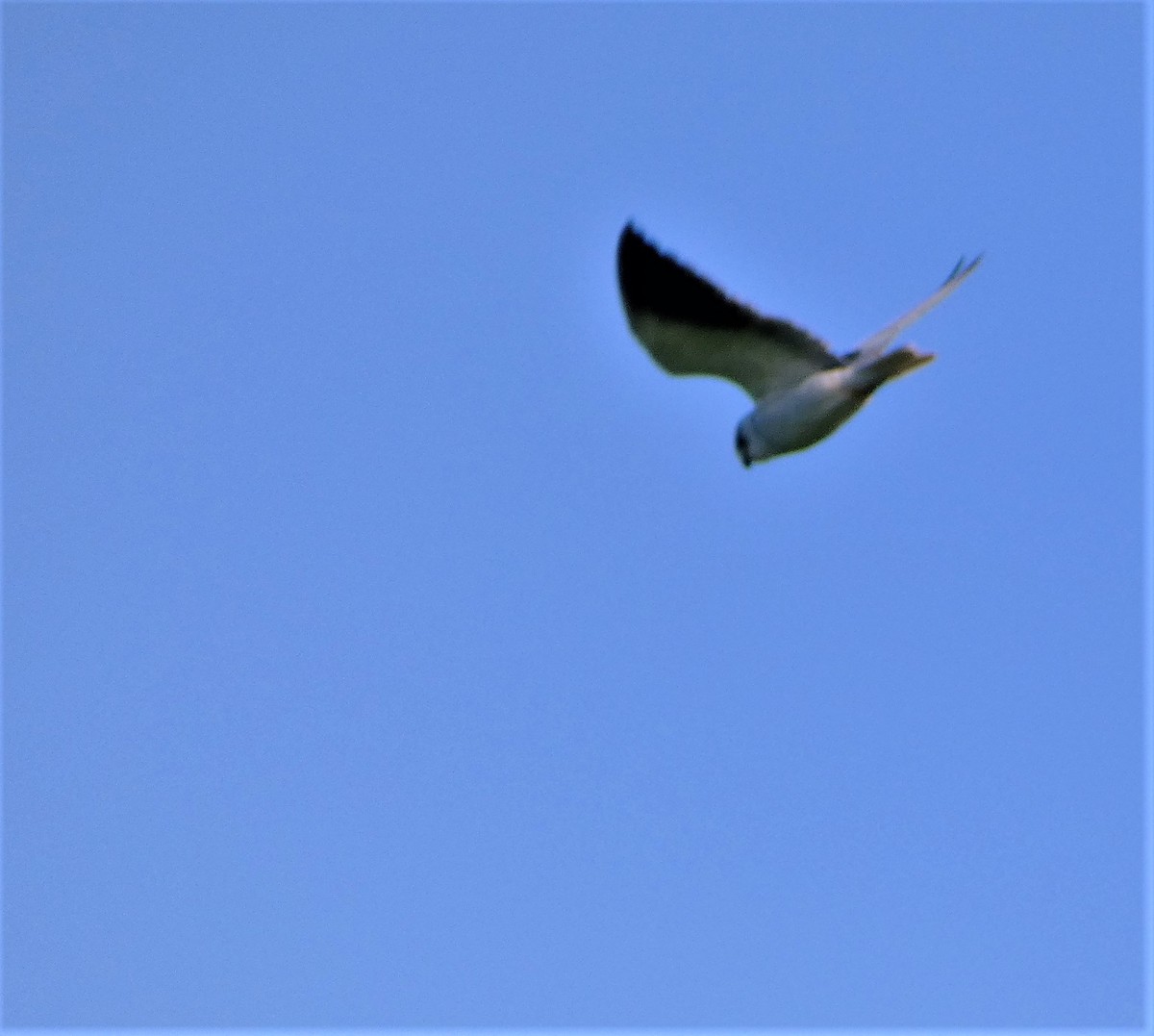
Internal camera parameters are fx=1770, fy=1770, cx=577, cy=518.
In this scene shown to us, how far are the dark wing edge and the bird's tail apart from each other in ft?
0.88

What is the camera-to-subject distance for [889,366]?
870 cm

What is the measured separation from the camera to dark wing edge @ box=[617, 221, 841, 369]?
8.88m

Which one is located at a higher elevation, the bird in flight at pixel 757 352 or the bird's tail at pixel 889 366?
the bird in flight at pixel 757 352

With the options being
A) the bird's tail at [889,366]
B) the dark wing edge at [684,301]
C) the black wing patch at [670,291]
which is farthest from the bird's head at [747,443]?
the bird's tail at [889,366]

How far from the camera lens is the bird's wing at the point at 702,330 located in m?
8.91

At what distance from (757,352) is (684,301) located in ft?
1.85

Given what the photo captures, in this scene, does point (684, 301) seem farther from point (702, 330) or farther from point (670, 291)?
point (702, 330)

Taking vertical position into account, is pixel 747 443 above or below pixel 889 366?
above

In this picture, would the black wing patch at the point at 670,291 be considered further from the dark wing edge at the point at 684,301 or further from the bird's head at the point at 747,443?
the bird's head at the point at 747,443

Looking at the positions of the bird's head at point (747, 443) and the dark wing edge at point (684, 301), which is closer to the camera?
the dark wing edge at point (684, 301)

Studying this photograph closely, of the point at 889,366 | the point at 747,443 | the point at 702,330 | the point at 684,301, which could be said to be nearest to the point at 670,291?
the point at 684,301

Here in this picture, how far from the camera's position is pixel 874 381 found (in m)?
8.82

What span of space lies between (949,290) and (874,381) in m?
0.79

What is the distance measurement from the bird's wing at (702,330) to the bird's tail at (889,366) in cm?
28
